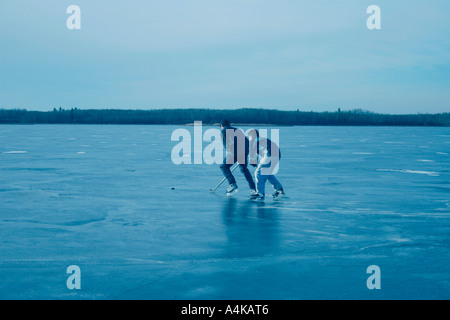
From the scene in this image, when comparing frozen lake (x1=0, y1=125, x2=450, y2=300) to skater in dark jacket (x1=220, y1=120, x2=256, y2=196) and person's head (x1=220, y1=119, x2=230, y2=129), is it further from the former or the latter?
person's head (x1=220, y1=119, x2=230, y2=129)

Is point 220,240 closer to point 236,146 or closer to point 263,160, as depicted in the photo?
point 263,160

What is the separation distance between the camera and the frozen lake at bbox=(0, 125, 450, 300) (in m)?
5.91

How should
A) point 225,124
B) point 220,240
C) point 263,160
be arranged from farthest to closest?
point 225,124, point 263,160, point 220,240

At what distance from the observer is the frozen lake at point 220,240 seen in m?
5.91

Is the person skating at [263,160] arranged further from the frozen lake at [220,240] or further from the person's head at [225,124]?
the person's head at [225,124]

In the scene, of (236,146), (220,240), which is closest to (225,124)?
(236,146)

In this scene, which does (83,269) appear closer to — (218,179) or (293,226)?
(293,226)

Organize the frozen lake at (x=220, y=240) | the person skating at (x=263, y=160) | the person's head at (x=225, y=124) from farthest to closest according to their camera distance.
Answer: the person's head at (x=225, y=124) < the person skating at (x=263, y=160) < the frozen lake at (x=220, y=240)

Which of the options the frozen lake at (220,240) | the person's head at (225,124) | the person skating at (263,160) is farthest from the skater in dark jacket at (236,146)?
the frozen lake at (220,240)

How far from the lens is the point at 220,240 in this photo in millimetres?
8109

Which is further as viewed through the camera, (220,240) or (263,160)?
(263,160)

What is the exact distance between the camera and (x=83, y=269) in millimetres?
6551

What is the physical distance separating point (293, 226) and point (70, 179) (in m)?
9.15

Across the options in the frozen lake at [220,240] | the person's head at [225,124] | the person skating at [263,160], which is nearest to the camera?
the frozen lake at [220,240]
